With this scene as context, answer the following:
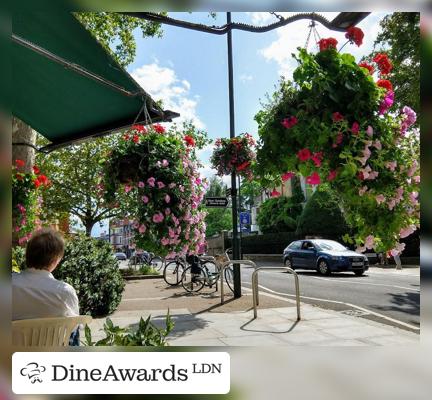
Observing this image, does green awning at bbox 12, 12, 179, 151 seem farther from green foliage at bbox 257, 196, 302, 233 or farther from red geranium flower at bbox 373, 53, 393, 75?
green foliage at bbox 257, 196, 302, 233

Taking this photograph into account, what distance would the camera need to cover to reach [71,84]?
336 cm

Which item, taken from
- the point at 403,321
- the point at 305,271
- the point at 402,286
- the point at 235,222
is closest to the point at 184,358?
the point at 403,321

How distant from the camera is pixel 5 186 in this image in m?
1.65

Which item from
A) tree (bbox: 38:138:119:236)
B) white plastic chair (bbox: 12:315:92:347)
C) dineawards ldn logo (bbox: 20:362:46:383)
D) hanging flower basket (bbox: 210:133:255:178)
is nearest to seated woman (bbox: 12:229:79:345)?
white plastic chair (bbox: 12:315:92:347)

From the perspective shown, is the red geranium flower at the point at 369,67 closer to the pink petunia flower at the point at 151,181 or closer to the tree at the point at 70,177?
the pink petunia flower at the point at 151,181

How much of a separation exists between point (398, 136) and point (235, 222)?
687 centimetres

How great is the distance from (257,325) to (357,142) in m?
4.46

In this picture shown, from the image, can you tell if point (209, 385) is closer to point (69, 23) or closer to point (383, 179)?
point (383, 179)

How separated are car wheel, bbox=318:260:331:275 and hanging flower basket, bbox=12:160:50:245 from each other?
12.2 meters

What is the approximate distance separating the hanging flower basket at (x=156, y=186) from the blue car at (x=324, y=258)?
1278cm

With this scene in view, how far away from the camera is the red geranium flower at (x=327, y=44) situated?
224 centimetres

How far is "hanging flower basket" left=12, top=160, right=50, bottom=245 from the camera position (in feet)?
14.2

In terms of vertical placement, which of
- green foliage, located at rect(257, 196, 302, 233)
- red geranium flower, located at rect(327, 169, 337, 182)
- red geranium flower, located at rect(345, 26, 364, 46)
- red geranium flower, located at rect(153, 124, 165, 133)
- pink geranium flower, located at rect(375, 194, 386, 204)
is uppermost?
green foliage, located at rect(257, 196, 302, 233)

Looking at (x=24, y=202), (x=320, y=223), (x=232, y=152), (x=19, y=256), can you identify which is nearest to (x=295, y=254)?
(x=320, y=223)
